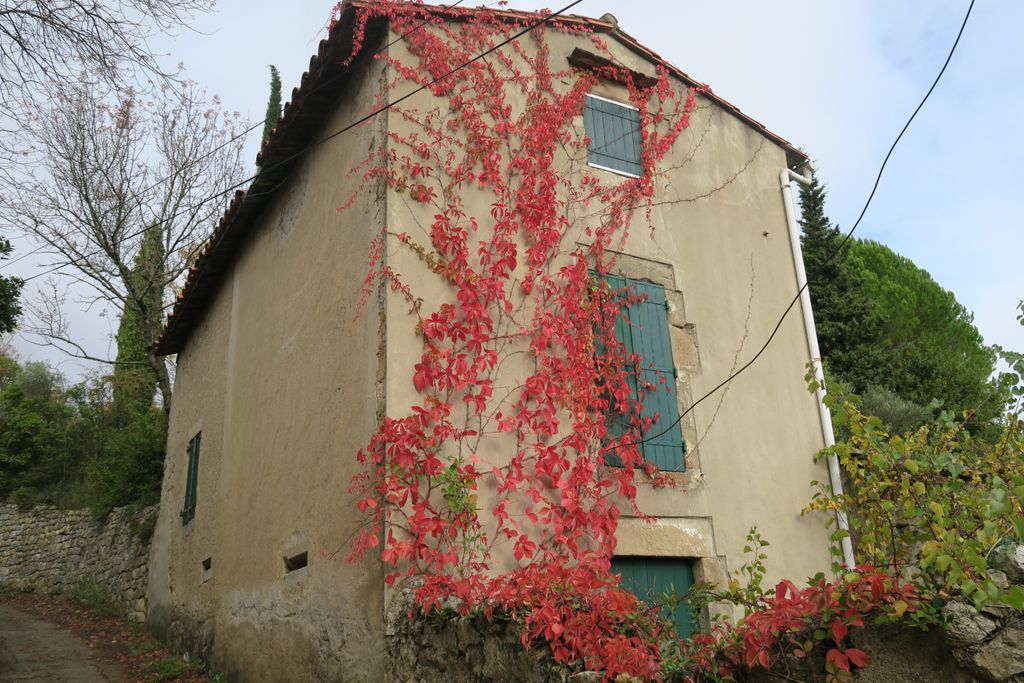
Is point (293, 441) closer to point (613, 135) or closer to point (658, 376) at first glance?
point (658, 376)

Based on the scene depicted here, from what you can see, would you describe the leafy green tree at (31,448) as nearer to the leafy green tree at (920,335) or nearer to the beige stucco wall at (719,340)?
the beige stucco wall at (719,340)

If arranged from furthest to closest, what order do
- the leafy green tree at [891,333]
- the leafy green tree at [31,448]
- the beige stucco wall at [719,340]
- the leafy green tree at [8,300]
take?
the leafy green tree at [31,448] < the leafy green tree at [891,333] < the leafy green tree at [8,300] < the beige stucco wall at [719,340]

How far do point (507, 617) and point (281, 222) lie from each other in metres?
5.37

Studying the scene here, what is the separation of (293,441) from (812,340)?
5124 millimetres

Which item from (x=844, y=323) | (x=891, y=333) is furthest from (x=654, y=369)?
(x=891, y=333)

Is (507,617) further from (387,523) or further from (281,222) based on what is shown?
(281,222)

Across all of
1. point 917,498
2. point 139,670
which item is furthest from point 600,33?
point 139,670

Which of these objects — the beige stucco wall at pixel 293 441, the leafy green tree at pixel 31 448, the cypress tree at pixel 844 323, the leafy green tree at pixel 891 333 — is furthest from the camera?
the leafy green tree at pixel 31 448

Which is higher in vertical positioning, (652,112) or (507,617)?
(652,112)

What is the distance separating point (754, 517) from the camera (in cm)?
677

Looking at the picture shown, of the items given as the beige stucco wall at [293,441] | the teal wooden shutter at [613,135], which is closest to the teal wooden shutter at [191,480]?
the beige stucco wall at [293,441]

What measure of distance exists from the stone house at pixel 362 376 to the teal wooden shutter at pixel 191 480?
1.00ft

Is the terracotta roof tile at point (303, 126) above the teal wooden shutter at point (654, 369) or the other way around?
above

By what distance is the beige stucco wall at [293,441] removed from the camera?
5.70m
